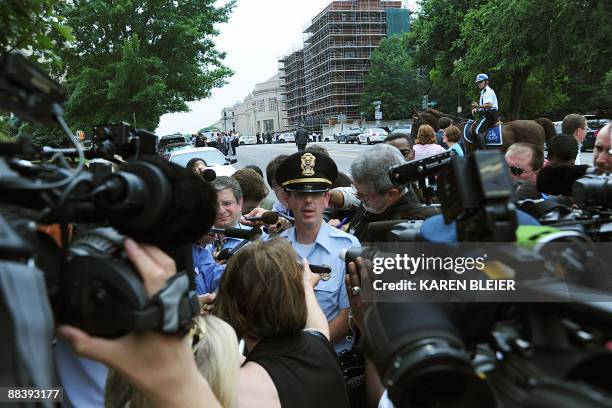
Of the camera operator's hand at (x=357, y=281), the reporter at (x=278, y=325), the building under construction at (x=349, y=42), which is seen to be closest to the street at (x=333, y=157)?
the reporter at (x=278, y=325)

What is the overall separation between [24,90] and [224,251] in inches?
99.1

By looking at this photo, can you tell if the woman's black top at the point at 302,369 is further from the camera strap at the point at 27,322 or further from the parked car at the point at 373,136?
the parked car at the point at 373,136

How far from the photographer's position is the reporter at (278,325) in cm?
207

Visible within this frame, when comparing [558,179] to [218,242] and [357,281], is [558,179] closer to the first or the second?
[357,281]

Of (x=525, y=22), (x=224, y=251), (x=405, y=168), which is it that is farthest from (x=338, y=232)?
(x=525, y=22)

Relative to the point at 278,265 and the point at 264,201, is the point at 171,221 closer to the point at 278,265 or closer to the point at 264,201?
the point at 278,265

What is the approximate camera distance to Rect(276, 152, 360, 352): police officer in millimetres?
3127

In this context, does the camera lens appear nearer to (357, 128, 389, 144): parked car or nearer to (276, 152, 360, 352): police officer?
(276, 152, 360, 352): police officer

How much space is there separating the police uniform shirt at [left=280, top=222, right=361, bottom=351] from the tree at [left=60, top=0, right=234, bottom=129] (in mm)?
19842

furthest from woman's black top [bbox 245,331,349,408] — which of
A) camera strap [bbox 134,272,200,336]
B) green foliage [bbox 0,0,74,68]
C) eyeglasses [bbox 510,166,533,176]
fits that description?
eyeglasses [bbox 510,166,533,176]

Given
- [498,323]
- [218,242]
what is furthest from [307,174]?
[498,323]

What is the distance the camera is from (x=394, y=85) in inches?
3177

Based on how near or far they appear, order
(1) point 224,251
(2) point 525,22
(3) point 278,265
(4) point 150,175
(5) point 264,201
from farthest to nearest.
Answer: (2) point 525,22 → (5) point 264,201 → (1) point 224,251 → (3) point 278,265 → (4) point 150,175

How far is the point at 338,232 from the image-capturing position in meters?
3.46
